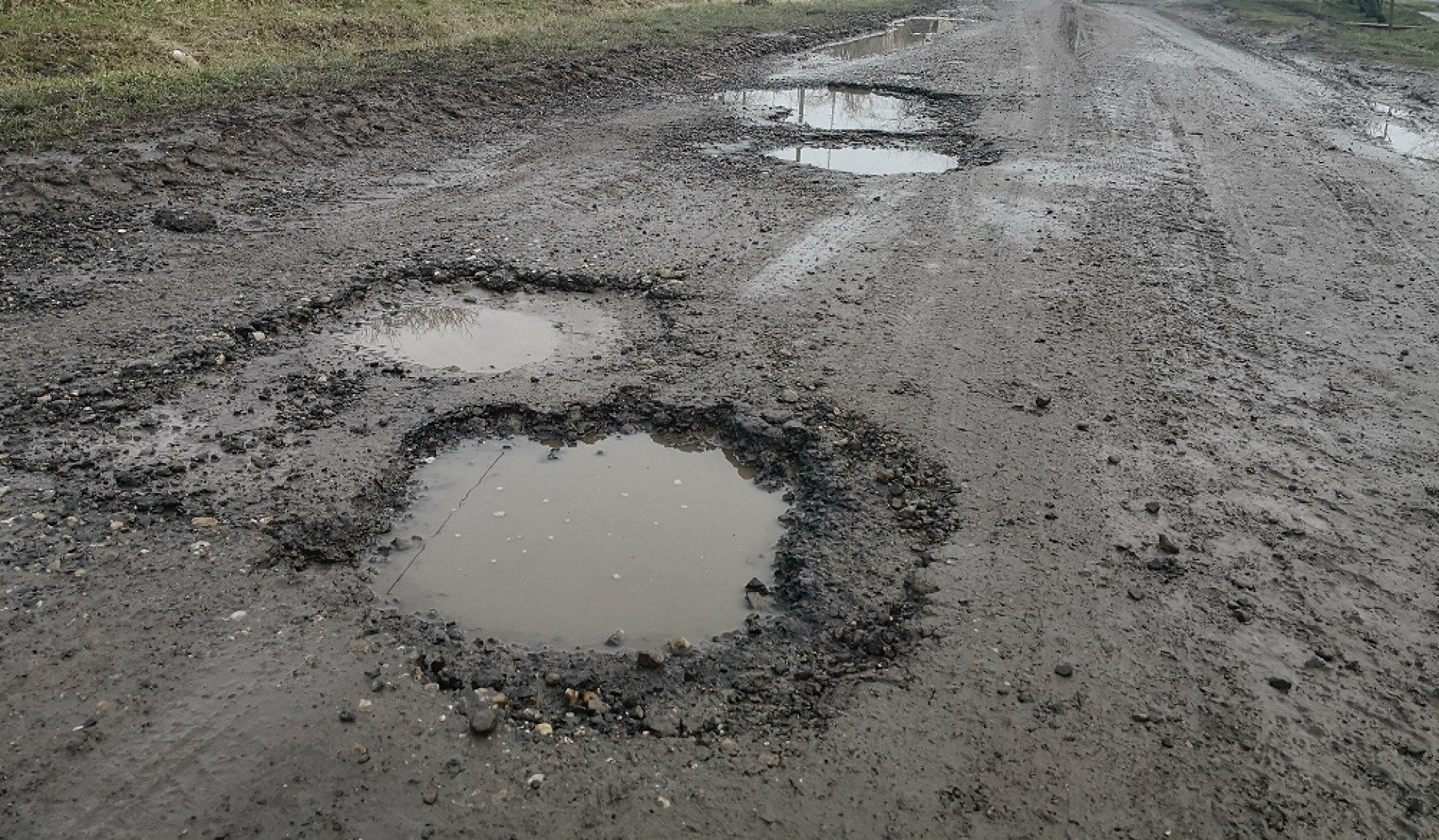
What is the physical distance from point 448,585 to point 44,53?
1166cm

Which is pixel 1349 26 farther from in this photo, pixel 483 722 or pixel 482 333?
pixel 483 722

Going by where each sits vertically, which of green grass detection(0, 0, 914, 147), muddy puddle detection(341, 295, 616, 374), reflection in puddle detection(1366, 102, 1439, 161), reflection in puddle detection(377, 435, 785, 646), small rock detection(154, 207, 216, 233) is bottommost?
reflection in puddle detection(377, 435, 785, 646)

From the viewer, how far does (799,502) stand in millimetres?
4492

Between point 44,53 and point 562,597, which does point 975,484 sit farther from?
point 44,53

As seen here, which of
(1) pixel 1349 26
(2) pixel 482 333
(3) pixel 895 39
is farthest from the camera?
(1) pixel 1349 26

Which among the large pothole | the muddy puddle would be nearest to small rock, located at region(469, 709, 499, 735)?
the large pothole

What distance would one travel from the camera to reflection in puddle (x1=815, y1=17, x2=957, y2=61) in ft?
59.5

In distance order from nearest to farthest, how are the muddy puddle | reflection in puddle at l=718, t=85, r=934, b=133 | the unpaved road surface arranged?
the unpaved road surface, the muddy puddle, reflection in puddle at l=718, t=85, r=934, b=133

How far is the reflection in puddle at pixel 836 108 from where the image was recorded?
1191 centimetres

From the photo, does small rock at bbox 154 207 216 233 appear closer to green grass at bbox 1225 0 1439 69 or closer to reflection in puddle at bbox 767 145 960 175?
reflection in puddle at bbox 767 145 960 175

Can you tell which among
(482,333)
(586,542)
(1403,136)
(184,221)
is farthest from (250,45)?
(1403,136)

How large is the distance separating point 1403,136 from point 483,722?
13286 millimetres

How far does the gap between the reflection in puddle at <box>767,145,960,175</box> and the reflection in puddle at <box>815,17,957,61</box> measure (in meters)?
7.30

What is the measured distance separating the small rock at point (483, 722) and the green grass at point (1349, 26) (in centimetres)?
1999
